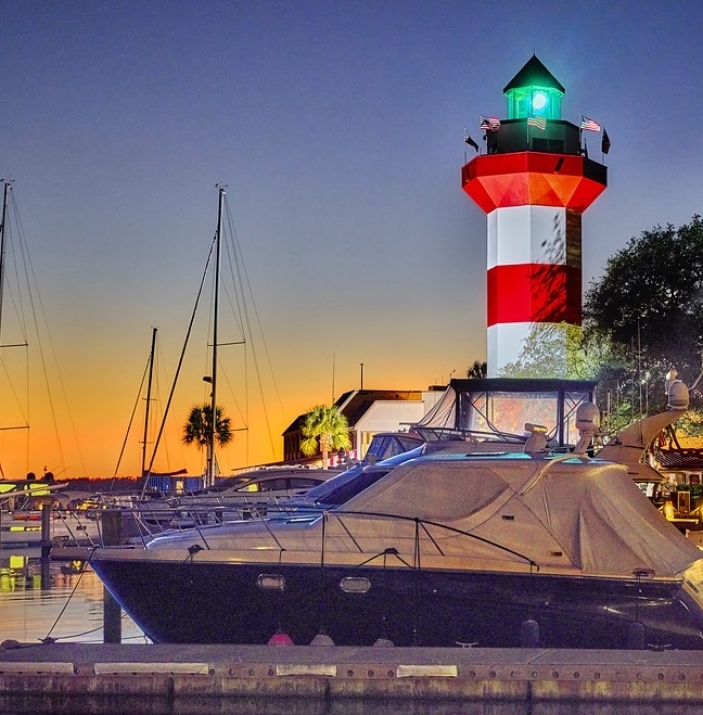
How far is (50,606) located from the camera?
18.7 metres

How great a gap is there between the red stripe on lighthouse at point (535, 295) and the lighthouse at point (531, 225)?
0.11 ft

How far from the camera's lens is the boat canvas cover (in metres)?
11.8

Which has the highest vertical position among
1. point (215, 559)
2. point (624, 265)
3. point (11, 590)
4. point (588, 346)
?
point (624, 265)

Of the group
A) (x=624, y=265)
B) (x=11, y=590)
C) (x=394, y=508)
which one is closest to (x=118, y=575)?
(x=394, y=508)

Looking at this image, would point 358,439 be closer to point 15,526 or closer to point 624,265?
point 624,265

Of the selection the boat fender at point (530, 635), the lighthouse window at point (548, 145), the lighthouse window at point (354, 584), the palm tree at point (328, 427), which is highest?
the lighthouse window at point (548, 145)

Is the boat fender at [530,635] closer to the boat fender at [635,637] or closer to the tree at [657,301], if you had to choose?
the boat fender at [635,637]

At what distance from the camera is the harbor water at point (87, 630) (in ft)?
32.8

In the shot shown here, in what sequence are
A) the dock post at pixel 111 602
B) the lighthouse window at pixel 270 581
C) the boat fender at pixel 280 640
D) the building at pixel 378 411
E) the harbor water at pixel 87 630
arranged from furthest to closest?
1. the building at pixel 378 411
2. the dock post at pixel 111 602
3. the lighthouse window at pixel 270 581
4. the boat fender at pixel 280 640
5. the harbor water at pixel 87 630

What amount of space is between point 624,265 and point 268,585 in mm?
33147

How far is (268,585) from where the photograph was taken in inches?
468

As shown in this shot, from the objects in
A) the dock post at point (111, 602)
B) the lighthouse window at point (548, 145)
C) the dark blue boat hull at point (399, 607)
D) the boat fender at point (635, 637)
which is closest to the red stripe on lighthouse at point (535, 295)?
the lighthouse window at point (548, 145)

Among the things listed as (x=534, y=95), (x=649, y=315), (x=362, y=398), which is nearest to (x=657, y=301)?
(x=649, y=315)

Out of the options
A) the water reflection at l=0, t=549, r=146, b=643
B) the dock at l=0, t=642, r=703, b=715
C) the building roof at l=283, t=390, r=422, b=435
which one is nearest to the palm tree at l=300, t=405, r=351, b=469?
the building roof at l=283, t=390, r=422, b=435
